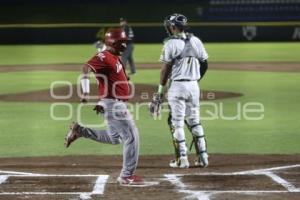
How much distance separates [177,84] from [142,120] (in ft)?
15.3

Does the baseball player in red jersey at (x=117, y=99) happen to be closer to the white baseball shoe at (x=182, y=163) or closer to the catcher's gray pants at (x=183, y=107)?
the white baseball shoe at (x=182, y=163)

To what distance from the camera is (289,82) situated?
1972 cm

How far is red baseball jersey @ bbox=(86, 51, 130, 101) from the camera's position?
6.94 m

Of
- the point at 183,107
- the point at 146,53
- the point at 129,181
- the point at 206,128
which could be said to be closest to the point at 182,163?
the point at 183,107

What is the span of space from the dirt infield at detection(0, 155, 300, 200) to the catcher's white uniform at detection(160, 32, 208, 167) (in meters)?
0.46

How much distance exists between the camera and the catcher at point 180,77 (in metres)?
7.96

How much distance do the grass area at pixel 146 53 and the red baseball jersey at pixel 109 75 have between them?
70.3 ft

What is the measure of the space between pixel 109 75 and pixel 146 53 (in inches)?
1068

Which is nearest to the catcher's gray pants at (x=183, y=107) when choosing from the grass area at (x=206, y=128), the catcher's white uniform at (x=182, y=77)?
the catcher's white uniform at (x=182, y=77)

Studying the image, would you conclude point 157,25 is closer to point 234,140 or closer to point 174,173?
point 234,140

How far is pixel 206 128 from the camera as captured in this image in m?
11.6

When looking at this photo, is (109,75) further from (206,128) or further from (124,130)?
(206,128)

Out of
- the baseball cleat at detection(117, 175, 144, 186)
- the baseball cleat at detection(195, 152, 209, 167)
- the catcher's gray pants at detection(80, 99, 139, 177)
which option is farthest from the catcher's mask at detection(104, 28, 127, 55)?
the baseball cleat at detection(195, 152, 209, 167)

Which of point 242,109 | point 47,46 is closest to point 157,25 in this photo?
point 47,46
